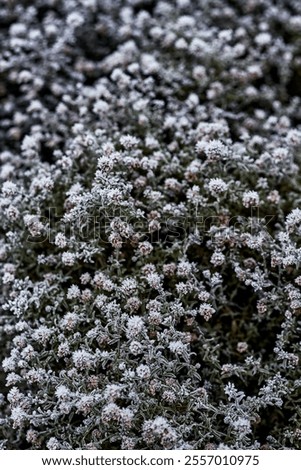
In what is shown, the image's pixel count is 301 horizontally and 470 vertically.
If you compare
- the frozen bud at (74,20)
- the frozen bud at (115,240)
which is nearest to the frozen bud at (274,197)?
the frozen bud at (115,240)

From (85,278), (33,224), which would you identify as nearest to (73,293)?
(85,278)

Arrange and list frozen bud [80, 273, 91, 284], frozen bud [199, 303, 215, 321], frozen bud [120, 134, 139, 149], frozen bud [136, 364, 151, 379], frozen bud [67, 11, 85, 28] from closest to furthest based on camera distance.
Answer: frozen bud [136, 364, 151, 379], frozen bud [199, 303, 215, 321], frozen bud [80, 273, 91, 284], frozen bud [120, 134, 139, 149], frozen bud [67, 11, 85, 28]

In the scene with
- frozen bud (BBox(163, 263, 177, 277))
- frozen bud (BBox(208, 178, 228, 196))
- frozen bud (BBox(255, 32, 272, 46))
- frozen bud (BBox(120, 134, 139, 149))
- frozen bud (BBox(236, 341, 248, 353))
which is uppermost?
frozen bud (BBox(255, 32, 272, 46))

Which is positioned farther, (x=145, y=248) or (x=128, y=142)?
(x=128, y=142)

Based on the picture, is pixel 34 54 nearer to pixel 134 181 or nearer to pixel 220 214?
pixel 134 181

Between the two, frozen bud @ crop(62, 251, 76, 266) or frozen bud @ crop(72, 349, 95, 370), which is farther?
frozen bud @ crop(62, 251, 76, 266)

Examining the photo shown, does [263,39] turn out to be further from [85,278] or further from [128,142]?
[85,278]

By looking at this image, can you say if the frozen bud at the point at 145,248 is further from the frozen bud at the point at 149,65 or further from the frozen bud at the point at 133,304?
the frozen bud at the point at 149,65

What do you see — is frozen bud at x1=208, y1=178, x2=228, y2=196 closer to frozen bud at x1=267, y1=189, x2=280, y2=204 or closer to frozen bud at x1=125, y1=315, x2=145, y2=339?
frozen bud at x1=267, y1=189, x2=280, y2=204

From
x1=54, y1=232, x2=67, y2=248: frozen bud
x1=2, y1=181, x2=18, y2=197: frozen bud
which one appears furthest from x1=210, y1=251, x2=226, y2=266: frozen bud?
x1=2, y1=181, x2=18, y2=197: frozen bud
